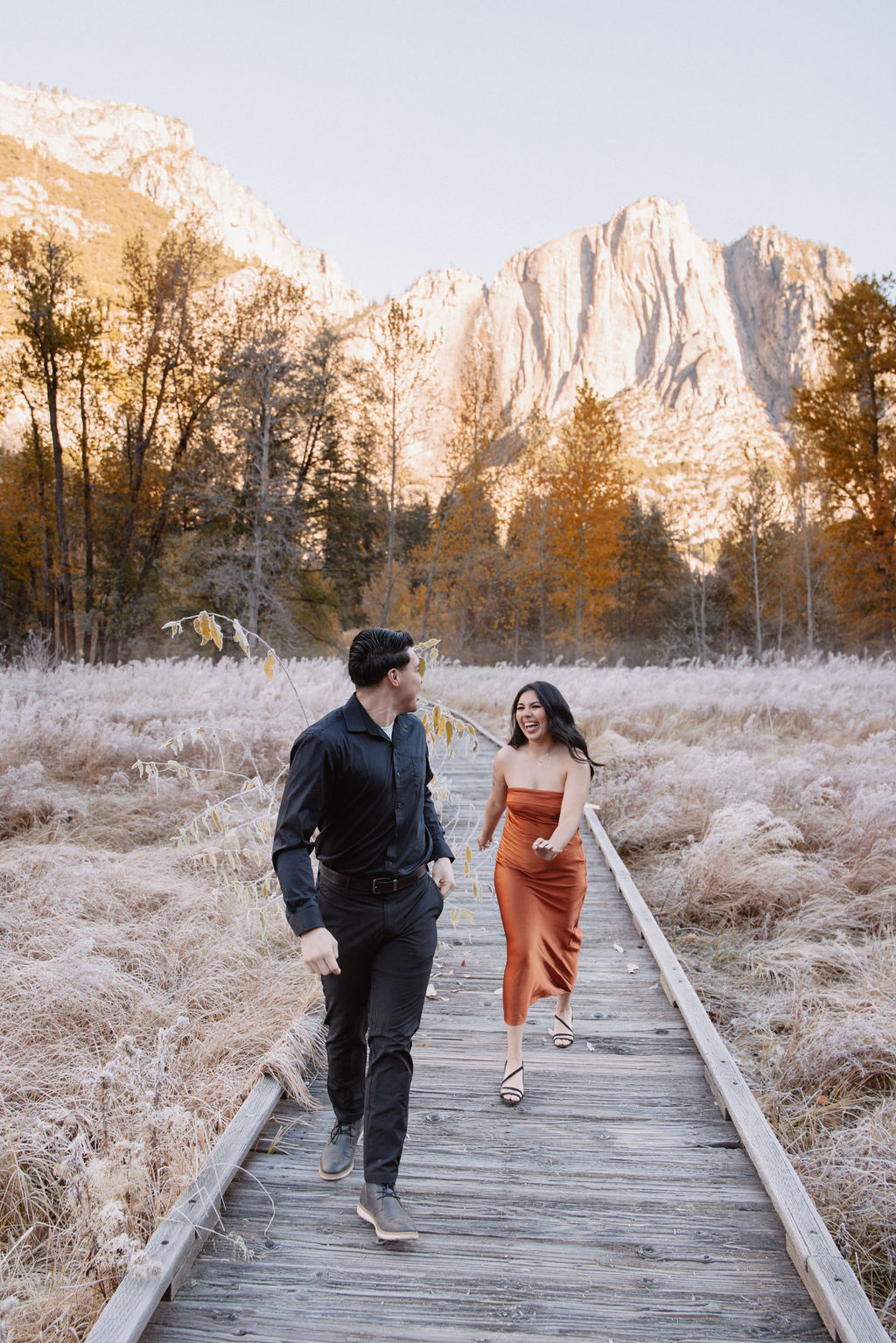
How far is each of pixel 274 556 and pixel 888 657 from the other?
1635cm

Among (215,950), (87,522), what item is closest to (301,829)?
(215,950)

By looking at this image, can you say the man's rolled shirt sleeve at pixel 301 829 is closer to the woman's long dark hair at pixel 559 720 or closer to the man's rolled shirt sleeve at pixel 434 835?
the man's rolled shirt sleeve at pixel 434 835

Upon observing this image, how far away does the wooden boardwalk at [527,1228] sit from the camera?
2.04m

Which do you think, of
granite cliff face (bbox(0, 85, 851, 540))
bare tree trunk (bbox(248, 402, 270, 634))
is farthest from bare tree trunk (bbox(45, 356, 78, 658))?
granite cliff face (bbox(0, 85, 851, 540))

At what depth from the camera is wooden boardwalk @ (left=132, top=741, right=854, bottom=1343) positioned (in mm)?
2041

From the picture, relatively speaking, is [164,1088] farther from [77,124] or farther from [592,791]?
[77,124]

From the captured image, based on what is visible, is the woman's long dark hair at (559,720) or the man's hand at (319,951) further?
the woman's long dark hair at (559,720)

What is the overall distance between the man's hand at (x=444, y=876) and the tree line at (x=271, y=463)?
18.3 m

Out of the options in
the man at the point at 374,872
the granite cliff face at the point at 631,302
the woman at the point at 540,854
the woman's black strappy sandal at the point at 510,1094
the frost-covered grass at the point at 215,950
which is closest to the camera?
the man at the point at 374,872

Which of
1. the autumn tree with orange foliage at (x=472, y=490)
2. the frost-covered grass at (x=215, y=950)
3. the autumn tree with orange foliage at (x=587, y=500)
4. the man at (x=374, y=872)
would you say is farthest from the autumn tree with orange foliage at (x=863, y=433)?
the man at (x=374, y=872)

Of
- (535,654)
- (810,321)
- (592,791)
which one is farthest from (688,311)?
(592,791)

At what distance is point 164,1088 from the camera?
9.77 feet

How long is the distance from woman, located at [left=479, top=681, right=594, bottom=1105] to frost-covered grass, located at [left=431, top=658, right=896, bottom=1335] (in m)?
1.07

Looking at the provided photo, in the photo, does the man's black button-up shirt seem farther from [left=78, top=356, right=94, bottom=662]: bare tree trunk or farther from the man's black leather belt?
[left=78, top=356, right=94, bottom=662]: bare tree trunk
